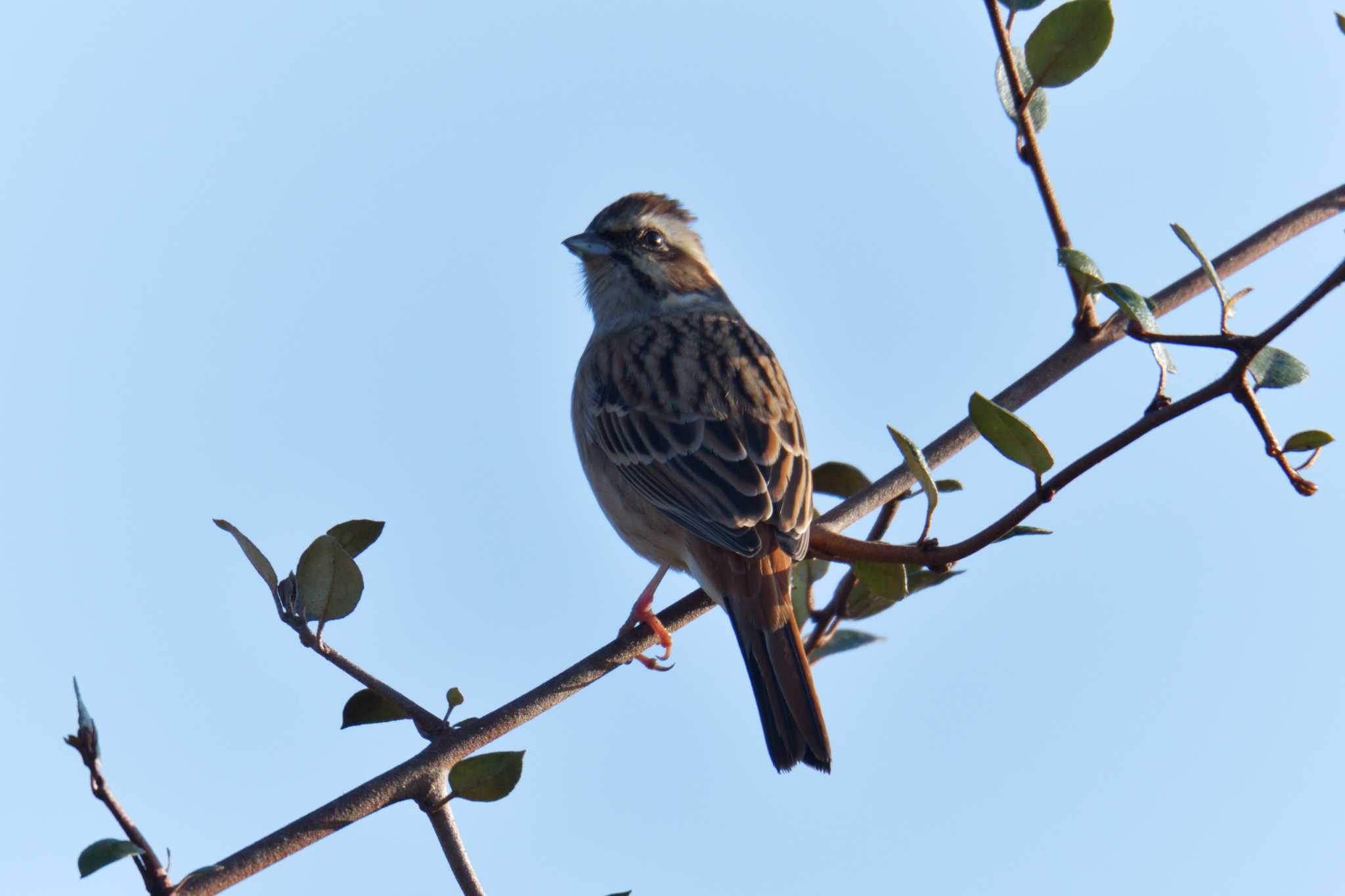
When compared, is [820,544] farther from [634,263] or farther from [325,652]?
[634,263]

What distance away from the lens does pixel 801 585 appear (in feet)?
14.2

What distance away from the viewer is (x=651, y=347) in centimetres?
621

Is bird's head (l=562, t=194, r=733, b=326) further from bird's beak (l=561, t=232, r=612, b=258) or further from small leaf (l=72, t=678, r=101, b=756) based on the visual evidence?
small leaf (l=72, t=678, r=101, b=756)

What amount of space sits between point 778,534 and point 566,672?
1.33 meters

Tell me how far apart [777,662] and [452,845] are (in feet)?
4.81

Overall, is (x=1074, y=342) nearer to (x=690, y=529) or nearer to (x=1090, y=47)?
(x=1090, y=47)

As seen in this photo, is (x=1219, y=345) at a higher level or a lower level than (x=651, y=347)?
lower

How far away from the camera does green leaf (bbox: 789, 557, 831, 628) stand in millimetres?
4320

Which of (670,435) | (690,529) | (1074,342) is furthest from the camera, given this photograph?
(670,435)

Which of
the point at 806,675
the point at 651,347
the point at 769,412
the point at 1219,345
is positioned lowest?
the point at 806,675

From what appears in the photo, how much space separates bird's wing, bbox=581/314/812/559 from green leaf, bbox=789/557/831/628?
6cm

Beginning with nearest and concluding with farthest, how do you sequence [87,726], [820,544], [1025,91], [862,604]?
1. [87,726]
2. [1025,91]
3. [820,544]
4. [862,604]

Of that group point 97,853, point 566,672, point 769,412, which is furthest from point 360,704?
point 769,412

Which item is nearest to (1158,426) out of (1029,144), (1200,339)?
(1200,339)
